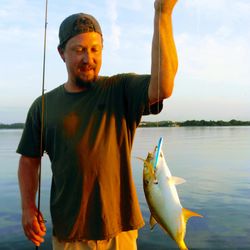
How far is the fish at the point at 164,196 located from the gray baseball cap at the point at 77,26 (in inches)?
44.7

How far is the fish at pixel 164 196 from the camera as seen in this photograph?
8.93 feet

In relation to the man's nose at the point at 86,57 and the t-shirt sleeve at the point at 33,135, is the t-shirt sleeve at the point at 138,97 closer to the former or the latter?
the man's nose at the point at 86,57

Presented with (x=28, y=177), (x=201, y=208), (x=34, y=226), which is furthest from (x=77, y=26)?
(x=201, y=208)

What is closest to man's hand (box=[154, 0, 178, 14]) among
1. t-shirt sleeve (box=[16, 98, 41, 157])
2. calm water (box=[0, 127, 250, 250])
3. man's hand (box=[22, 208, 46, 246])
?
t-shirt sleeve (box=[16, 98, 41, 157])

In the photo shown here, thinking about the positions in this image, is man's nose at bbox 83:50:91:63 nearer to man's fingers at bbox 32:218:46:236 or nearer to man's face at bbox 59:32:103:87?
man's face at bbox 59:32:103:87

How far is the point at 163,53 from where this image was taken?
2562 millimetres

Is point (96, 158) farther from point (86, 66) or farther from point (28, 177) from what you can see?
point (28, 177)

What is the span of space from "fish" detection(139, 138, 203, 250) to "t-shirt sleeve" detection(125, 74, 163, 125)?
1.18 ft

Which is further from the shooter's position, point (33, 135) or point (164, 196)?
point (33, 135)

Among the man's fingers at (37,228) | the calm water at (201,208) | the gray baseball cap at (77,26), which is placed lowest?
the calm water at (201,208)

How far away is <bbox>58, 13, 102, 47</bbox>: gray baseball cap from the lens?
3184 millimetres

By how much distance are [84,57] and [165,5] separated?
0.86 m

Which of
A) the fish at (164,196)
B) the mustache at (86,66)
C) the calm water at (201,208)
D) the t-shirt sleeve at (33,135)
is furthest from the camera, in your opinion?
the calm water at (201,208)

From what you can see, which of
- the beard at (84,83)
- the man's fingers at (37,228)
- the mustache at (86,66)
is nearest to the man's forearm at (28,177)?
the man's fingers at (37,228)
